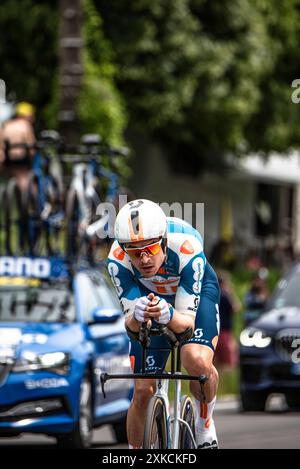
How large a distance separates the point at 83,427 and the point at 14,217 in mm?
3068

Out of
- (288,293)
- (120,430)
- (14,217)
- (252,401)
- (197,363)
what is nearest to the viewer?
(197,363)

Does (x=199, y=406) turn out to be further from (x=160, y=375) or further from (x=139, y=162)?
(x=139, y=162)

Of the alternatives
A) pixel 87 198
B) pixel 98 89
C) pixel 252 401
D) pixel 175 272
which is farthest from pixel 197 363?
pixel 98 89

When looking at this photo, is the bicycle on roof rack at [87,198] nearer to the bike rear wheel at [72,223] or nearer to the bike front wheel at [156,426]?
the bike rear wheel at [72,223]

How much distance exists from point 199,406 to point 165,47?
22984 mm

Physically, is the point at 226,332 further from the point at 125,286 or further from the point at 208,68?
the point at 125,286

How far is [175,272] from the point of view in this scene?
9164 mm

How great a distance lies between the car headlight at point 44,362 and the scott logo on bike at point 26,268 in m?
1.19

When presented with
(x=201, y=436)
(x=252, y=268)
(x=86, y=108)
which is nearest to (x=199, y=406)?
(x=201, y=436)

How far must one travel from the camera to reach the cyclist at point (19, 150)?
16.8m

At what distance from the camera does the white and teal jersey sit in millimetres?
9016

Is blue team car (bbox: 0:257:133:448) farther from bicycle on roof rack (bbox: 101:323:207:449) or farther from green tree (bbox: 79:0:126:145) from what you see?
green tree (bbox: 79:0:126:145)

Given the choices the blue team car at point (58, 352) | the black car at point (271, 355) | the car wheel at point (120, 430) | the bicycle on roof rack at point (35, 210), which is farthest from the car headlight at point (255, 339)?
the car wheel at point (120, 430)

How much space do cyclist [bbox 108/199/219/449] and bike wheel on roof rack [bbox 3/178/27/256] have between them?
20.3ft
